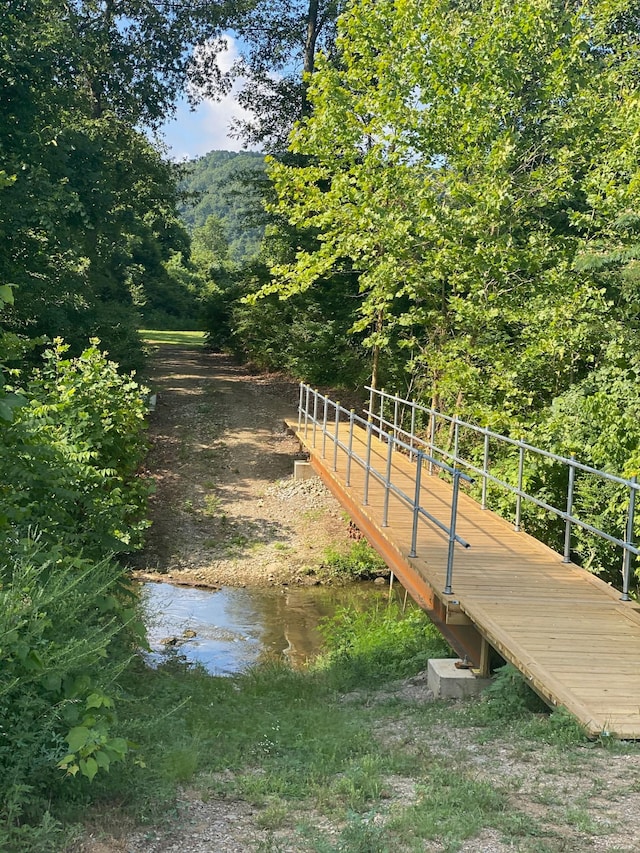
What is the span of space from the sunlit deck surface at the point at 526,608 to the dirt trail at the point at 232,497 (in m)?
4.20

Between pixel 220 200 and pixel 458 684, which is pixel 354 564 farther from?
pixel 220 200

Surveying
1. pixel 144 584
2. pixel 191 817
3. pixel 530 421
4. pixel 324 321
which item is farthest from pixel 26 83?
pixel 191 817

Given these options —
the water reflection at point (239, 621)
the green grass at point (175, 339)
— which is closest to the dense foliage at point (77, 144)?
the water reflection at point (239, 621)

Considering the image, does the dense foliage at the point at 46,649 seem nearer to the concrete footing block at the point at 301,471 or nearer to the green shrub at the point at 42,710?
Result: the green shrub at the point at 42,710

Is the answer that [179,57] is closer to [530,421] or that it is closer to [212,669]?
[530,421]

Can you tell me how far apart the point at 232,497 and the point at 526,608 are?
10736 millimetres

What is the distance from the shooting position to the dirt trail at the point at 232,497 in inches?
583

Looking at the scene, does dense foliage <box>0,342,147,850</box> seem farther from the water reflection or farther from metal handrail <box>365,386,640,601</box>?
metal handrail <box>365,386,640,601</box>

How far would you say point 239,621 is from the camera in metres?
12.4

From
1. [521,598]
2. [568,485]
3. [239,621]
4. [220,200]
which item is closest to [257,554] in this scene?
[239,621]

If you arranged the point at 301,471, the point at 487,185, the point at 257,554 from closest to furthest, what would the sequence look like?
the point at 487,185 → the point at 257,554 → the point at 301,471

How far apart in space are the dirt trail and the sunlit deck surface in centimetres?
420

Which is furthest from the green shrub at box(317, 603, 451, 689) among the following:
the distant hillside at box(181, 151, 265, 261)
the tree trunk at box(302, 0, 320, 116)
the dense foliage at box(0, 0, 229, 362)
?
the distant hillside at box(181, 151, 265, 261)

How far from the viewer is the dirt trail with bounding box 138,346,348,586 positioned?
14812mm
